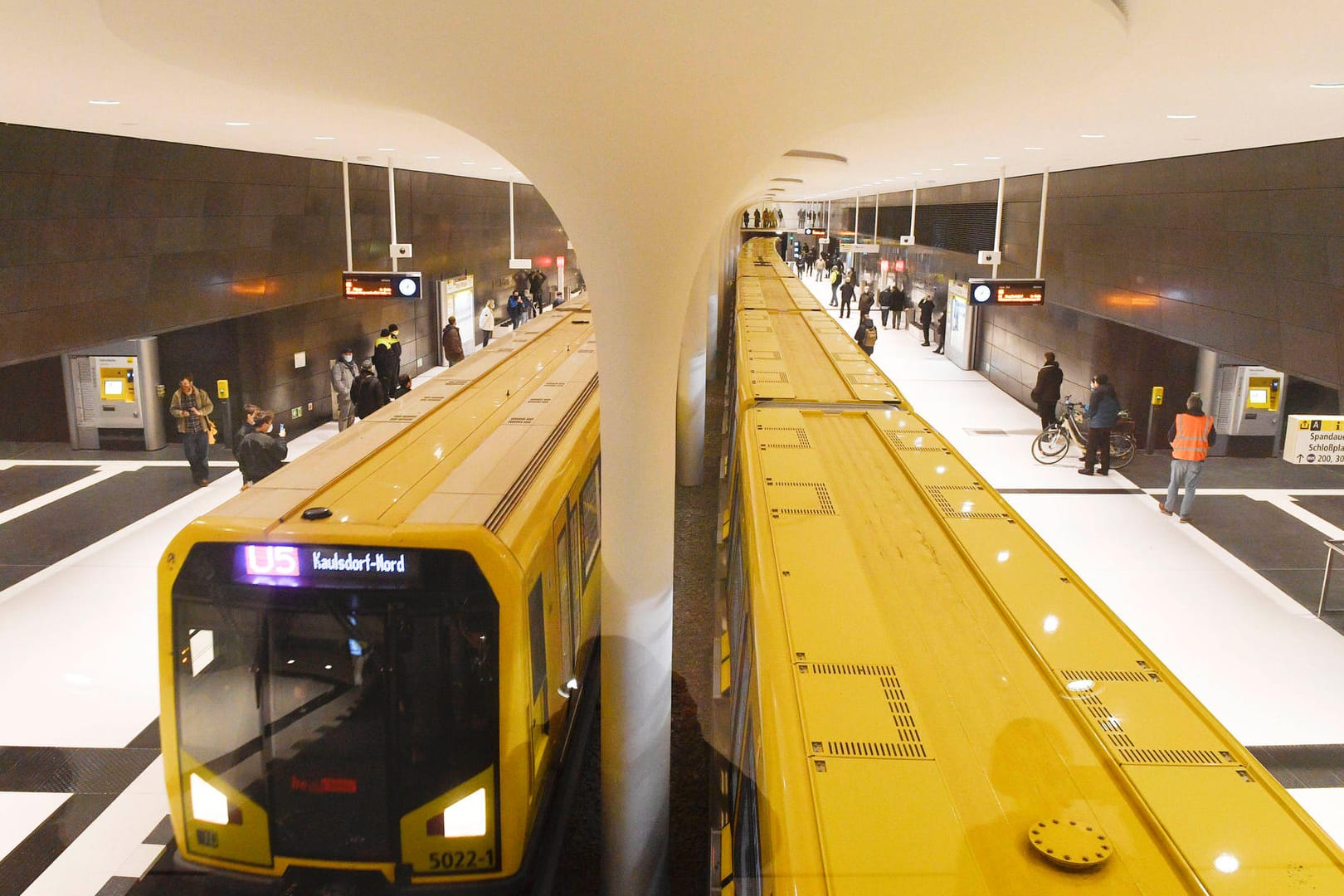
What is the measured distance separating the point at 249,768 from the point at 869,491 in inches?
132

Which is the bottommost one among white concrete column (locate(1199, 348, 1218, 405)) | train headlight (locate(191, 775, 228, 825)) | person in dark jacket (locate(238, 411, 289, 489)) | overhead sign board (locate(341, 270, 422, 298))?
Result: train headlight (locate(191, 775, 228, 825))

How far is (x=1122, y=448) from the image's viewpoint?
14.9 meters

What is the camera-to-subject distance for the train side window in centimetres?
663

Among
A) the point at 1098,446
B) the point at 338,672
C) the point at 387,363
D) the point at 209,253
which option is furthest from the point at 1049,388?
the point at 338,672

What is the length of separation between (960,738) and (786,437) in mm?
3796

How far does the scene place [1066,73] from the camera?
166 inches

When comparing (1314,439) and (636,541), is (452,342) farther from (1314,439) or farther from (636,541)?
(636,541)

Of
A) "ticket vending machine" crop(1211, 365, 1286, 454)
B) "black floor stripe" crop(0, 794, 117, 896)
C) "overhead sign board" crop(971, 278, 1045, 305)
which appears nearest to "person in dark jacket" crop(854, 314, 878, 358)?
"overhead sign board" crop(971, 278, 1045, 305)

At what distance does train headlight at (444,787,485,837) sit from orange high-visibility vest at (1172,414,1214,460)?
34.4 ft

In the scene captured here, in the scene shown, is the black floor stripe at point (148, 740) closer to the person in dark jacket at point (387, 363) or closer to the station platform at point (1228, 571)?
the station platform at point (1228, 571)

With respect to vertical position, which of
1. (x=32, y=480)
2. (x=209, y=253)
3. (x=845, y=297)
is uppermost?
(x=209, y=253)

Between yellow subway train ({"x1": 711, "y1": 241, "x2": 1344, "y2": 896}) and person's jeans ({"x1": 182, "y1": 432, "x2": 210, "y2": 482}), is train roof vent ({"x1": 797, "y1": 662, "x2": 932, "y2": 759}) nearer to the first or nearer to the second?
yellow subway train ({"x1": 711, "y1": 241, "x2": 1344, "y2": 896})

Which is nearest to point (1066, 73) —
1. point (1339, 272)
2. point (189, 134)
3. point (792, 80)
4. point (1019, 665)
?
point (792, 80)

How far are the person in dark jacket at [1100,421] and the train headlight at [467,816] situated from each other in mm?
11842
